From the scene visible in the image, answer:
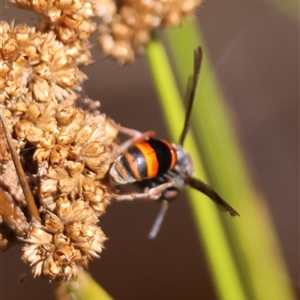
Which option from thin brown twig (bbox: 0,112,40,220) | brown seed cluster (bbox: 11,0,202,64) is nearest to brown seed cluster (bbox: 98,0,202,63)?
brown seed cluster (bbox: 11,0,202,64)

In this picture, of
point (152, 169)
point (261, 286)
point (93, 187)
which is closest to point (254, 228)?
point (261, 286)

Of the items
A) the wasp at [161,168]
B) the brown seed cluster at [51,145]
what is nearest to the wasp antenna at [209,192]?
the wasp at [161,168]

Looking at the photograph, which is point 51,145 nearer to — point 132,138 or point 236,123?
point 132,138

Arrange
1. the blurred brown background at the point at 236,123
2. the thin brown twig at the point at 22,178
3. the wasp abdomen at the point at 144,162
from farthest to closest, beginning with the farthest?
1. the blurred brown background at the point at 236,123
2. the wasp abdomen at the point at 144,162
3. the thin brown twig at the point at 22,178

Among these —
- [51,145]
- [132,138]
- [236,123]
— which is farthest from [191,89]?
[236,123]

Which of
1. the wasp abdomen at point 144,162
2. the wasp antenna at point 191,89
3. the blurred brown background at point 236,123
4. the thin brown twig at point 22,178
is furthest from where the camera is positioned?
the blurred brown background at point 236,123

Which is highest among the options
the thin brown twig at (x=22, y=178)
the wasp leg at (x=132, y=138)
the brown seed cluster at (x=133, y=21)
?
the brown seed cluster at (x=133, y=21)

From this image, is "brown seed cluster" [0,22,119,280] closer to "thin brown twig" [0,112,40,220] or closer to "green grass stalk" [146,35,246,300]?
"thin brown twig" [0,112,40,220]

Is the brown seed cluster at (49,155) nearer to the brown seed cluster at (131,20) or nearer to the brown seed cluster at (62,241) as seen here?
the brown seed cluster at (62,241)
